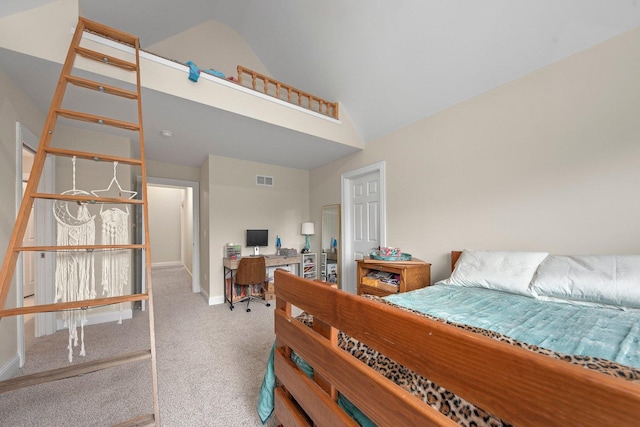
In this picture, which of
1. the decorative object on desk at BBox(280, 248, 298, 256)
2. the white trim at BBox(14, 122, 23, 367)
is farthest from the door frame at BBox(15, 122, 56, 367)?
the decorative object on desk at BBox(280, 248, 298, 256)

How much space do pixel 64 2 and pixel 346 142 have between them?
293cm

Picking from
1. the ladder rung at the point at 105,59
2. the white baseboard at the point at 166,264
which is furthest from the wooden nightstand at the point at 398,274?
the white baseboard at the point at 166,264

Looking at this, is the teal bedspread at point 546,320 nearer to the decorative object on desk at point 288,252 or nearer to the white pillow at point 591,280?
the white pillow at point 591,280

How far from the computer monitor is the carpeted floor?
50.1 inches

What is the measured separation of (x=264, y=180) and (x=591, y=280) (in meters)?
4.19

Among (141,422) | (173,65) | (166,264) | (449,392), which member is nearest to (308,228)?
Answer: (173,65)

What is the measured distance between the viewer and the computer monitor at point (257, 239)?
13.7 feet

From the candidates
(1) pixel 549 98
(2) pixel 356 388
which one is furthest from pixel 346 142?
(2) pixel 356 388

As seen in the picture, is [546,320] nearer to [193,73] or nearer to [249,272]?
[249,272]

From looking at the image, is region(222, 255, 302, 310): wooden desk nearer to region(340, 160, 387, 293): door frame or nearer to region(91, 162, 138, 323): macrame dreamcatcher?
region(340, 160, 387, 293): door frame

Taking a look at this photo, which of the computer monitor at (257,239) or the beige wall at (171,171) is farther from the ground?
the beige wall at (171,171)

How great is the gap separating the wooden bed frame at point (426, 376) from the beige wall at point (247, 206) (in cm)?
309

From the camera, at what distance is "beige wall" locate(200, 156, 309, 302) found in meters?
3.95

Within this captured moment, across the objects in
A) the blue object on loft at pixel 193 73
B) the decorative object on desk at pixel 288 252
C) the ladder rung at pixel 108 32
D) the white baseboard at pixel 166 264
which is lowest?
the white baseboard at pixel 166 264
